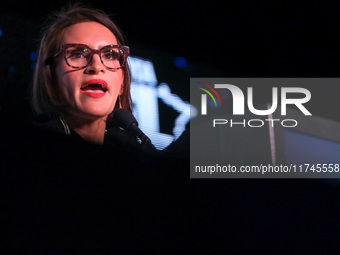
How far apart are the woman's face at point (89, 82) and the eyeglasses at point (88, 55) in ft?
0.05

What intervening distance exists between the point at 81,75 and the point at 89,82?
0.11 feet

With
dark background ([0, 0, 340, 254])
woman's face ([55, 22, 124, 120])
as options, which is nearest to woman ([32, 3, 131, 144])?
woman's face ([55, 22, 124, 120])

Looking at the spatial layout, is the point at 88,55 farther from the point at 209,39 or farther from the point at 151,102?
the point at 209,39

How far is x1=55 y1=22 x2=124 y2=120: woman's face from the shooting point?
4.67ft

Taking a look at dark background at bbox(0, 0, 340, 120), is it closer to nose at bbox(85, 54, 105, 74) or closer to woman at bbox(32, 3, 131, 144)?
woman at bbox(32, 3, 131, 144)

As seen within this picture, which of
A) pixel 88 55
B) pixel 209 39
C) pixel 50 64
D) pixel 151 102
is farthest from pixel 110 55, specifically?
pixel 209 39

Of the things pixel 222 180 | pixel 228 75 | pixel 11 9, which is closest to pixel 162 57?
pixel 228 75

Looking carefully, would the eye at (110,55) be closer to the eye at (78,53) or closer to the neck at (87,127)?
the eye at (78,53)

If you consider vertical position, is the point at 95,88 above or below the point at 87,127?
above

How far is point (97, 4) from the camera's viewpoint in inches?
101

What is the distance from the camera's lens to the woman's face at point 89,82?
1424 mm

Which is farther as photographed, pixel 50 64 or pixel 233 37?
pixel 233 37

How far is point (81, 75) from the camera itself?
1446mm

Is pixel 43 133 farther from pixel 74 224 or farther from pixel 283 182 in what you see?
pixel 283 182
